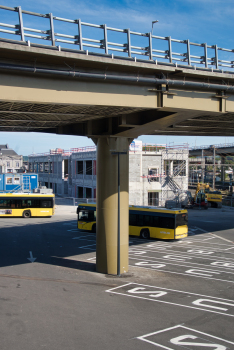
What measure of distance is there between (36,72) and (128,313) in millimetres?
8160

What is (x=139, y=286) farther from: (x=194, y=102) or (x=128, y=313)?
(x=194, y=102)

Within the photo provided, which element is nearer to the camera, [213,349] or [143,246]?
[213,349]

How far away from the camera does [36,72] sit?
1041cm

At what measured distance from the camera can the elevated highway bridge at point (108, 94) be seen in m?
10.3

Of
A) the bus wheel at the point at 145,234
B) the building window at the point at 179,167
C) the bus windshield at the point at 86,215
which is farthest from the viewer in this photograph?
the building window at the point at 179,167

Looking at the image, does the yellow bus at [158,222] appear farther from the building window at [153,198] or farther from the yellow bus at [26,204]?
the building window at [153,198]

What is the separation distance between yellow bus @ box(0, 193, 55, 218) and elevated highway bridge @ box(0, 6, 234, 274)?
18.9m

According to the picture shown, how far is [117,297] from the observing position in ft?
42.1

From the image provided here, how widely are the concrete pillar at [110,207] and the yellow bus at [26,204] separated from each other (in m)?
20.9

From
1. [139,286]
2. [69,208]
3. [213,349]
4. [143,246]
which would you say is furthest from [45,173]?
[213,349]

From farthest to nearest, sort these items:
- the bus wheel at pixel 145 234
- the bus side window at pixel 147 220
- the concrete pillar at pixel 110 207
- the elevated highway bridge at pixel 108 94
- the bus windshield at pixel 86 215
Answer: the bus windshield at pixel 86 215
the bus wheel at pixel 145 234
the bus side window at pixel 147 220
the concrete pillar at pixel 110 207
the elevated highway bridge at pixel 108 94

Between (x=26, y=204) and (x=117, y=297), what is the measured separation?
24643 millimetres

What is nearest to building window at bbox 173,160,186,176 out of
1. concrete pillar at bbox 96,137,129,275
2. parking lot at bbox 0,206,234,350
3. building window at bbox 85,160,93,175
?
building window at bbox 85,160,93,175

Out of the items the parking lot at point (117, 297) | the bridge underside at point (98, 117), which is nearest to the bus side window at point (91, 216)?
the parking lot at point (117, 297)
